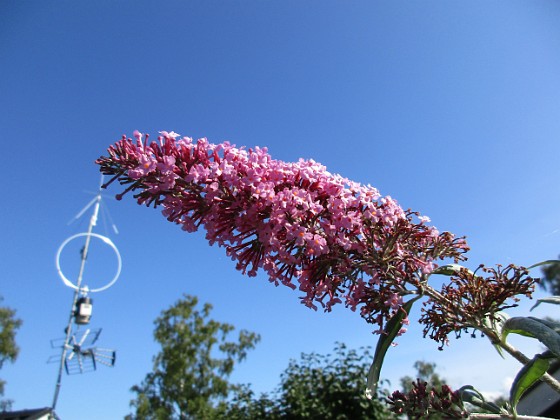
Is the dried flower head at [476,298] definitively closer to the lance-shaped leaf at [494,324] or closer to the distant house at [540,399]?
the lance-shaped leaf at [494,324]

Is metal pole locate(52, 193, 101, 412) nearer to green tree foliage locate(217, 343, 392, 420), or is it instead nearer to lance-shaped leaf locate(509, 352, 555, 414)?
green tree foliage locate(217, 343, 392, 420)

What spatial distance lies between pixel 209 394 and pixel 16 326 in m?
14.4

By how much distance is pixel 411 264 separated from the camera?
5.32 feet

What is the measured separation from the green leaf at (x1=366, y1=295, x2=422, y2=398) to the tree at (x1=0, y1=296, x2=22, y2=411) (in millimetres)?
28070

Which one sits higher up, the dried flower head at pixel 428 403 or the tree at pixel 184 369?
the tree at pixel 184 369

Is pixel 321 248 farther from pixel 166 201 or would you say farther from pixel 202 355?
pixel 202 355

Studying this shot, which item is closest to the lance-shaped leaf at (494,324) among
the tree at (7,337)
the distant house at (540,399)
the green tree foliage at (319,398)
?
the distant house at (540,399)

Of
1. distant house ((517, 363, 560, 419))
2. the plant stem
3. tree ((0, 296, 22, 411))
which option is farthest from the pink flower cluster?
tree ((0, 296, 22, 411))

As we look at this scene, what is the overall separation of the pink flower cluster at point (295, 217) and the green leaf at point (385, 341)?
1.4 inches

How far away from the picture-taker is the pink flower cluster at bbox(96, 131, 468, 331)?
163cm

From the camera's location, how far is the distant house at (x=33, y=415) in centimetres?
1127

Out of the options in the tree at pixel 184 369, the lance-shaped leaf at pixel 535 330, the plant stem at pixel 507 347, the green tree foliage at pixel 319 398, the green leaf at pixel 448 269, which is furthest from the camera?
the tree at pixel 184 369

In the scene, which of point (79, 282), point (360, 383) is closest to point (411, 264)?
point (360, 383)

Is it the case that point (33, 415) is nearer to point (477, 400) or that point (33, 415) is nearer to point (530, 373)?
point (477, 400)
